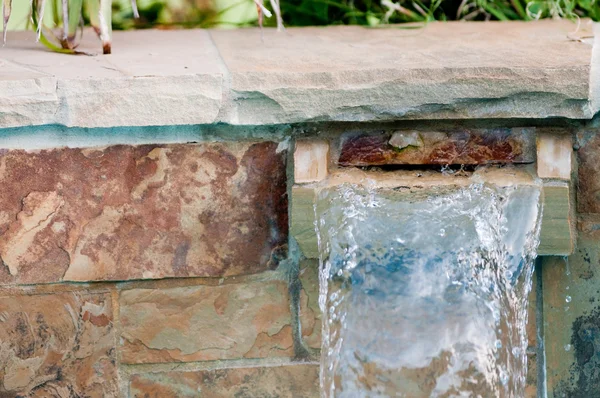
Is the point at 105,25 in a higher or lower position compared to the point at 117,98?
higher

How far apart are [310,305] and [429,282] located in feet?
0.93

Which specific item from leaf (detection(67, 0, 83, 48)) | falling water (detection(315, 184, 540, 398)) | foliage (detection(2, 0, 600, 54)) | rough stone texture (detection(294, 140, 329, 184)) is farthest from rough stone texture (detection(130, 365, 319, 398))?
foliage (detection(2, 0, 600, 54))

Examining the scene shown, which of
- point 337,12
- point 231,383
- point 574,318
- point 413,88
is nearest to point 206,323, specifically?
point 231,383

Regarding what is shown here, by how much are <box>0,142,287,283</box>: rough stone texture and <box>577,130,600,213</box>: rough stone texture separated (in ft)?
1.93

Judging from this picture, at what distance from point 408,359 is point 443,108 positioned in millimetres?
476

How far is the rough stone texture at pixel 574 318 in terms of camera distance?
1.69 meters

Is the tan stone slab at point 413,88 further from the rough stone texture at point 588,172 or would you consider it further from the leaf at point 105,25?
the leaf at point 105,25

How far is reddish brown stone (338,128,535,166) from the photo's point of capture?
1626mm

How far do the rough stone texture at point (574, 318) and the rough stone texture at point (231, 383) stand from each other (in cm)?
50

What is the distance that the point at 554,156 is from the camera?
5.26ft

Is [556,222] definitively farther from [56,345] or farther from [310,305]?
[56,345]

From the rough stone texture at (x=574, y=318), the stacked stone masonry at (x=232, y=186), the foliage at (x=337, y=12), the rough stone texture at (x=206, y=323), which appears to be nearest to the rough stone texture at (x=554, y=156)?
the stacked stone masonry at (x=232, y=186)

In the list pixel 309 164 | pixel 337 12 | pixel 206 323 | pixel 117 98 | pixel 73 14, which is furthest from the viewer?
pixel 337 12

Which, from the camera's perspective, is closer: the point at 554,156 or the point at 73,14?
the point at 554,156
